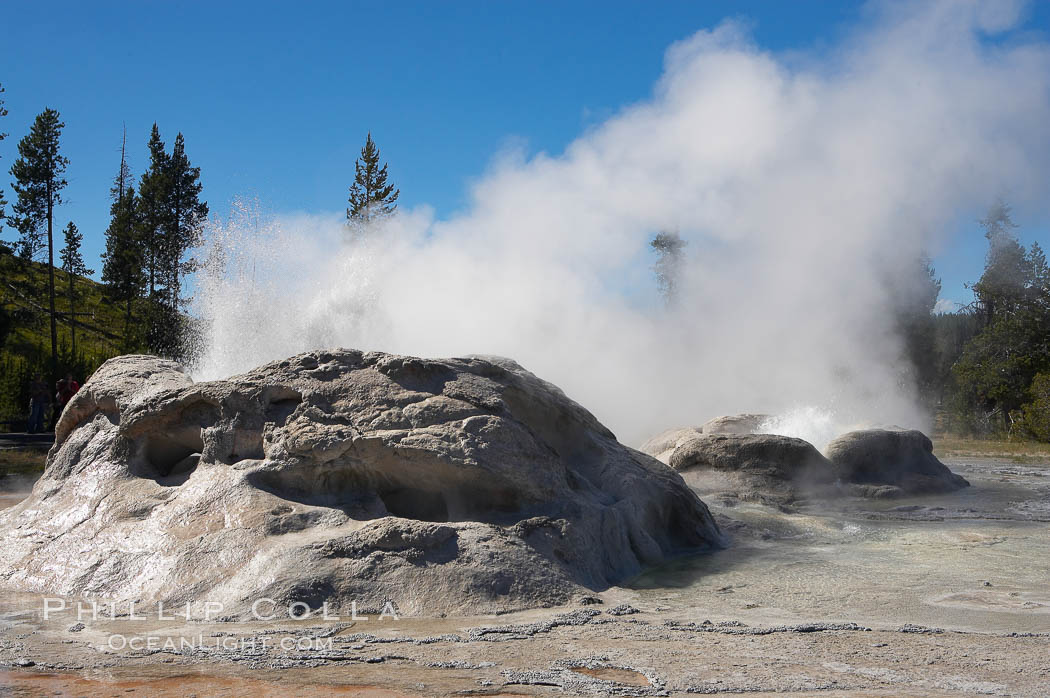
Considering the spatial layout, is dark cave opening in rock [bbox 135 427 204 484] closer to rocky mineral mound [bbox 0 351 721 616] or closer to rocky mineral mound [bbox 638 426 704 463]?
rocky mineral mound [bbox 0 351 721 616]

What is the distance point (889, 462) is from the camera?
10734mm

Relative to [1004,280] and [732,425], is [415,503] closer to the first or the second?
[732,425]

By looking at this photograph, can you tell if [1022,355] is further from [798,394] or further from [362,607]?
[362,607]

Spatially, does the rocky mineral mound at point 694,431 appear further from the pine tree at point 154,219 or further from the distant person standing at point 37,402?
the pine tree at point 154,219

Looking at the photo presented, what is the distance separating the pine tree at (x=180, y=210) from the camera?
25.2 metres

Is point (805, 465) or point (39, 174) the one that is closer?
point (805, 465)

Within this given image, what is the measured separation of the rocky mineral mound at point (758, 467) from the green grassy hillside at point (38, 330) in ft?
43.4

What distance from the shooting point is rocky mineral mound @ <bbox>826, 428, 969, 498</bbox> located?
1045 cm

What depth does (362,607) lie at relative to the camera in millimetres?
4230

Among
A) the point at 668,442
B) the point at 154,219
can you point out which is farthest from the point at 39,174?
the point at 668,442

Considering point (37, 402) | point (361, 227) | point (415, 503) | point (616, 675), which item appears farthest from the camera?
point (361, 227)

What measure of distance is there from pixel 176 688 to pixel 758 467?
25.7 ft

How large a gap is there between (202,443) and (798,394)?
18.7 m

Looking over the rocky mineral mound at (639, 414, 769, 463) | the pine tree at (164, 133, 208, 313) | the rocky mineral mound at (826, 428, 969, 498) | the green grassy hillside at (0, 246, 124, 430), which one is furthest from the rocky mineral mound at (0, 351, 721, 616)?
the pine tree at (164, 133, 208, 313)
